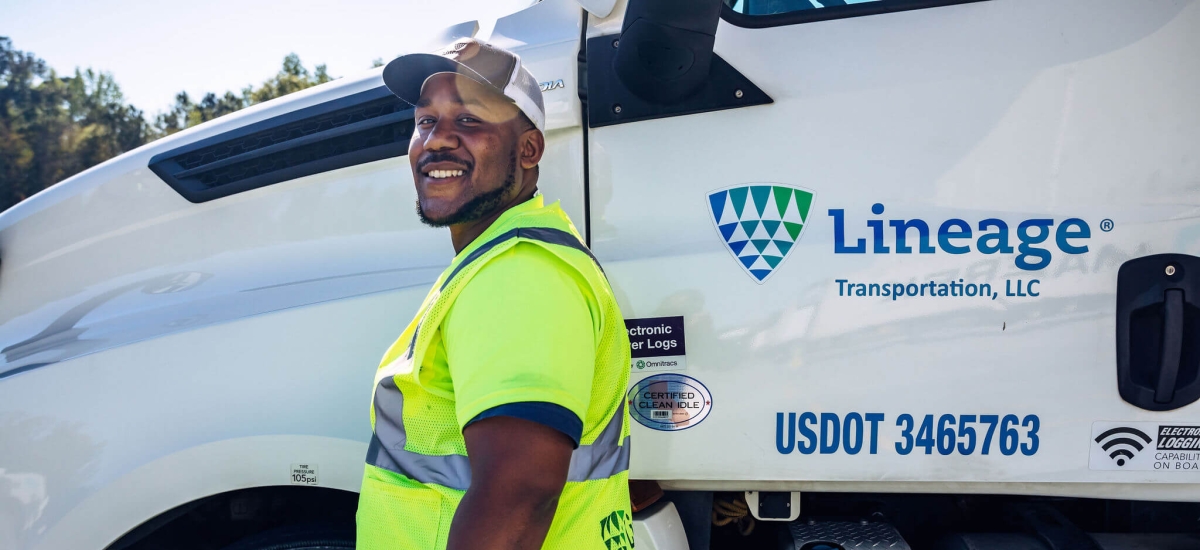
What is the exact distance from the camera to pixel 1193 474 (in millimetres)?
1726

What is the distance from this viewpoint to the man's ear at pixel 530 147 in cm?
158

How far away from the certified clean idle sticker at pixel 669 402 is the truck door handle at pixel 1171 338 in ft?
3.09

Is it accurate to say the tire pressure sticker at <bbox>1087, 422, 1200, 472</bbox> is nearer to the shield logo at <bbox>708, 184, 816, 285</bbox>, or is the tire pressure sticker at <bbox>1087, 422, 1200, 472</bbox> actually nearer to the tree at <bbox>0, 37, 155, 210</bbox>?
the shield logo at <bbox>708, 184, 816, 285</bbox>

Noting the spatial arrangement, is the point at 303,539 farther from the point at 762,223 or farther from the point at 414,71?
the point at 762,223

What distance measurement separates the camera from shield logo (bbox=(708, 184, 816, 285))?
1.75 meters

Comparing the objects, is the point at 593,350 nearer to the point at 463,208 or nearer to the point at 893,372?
the point at 463,208

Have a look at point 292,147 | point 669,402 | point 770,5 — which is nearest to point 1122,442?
point 669,402

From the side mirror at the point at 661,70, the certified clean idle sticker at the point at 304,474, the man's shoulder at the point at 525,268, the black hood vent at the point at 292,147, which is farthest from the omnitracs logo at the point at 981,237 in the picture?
the certified clean idle sticker at the point at 304,474

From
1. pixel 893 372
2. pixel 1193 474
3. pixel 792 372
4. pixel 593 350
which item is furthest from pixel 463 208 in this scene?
pixel 1193 474

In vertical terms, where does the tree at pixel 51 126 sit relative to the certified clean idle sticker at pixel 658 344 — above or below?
above

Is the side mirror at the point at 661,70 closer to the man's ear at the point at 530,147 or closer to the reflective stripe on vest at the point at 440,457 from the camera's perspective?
the man's ear at the point at 530,147

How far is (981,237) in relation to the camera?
1719mm

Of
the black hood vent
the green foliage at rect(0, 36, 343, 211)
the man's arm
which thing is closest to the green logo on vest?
the man's arm

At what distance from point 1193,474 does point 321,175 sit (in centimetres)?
209
